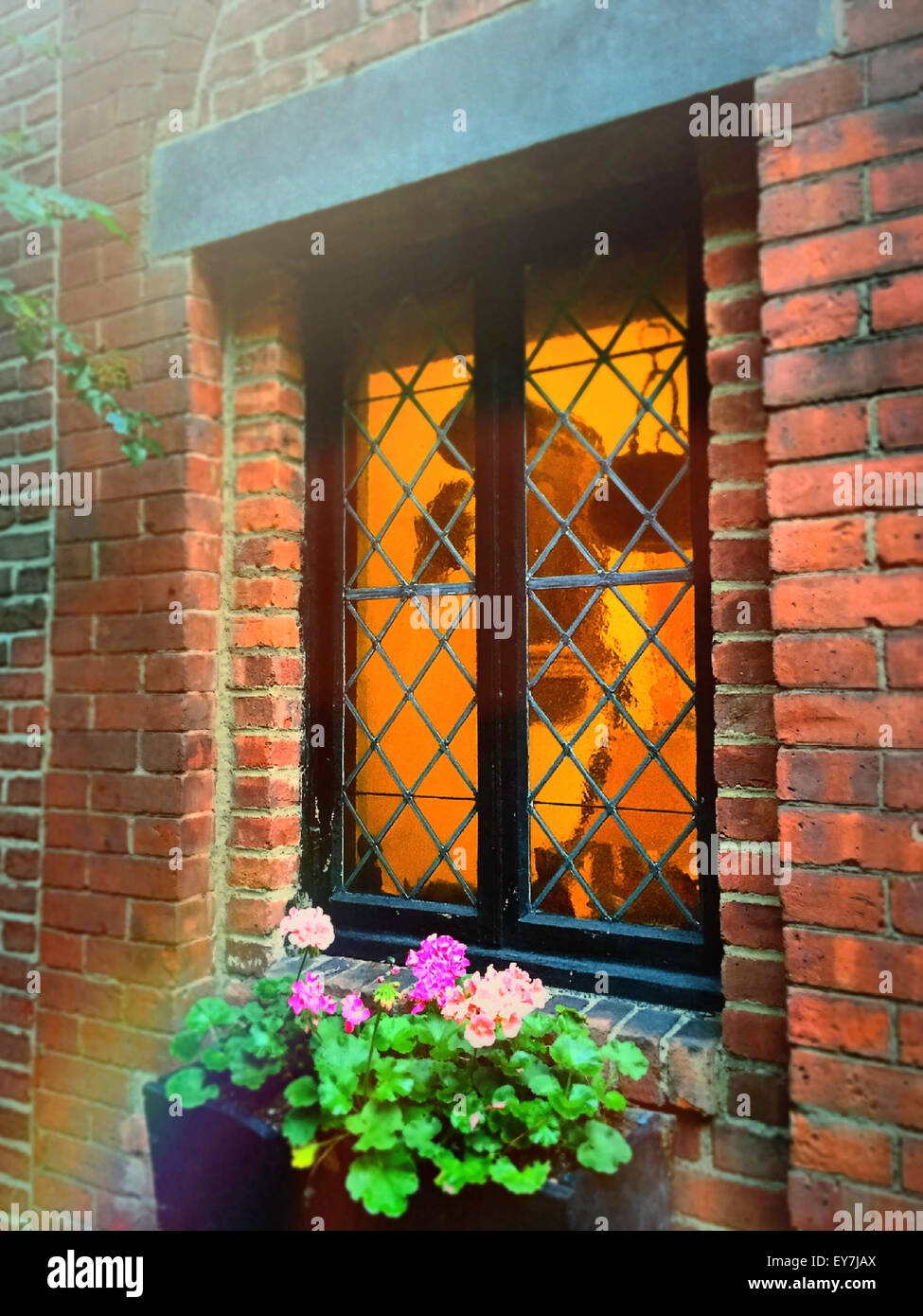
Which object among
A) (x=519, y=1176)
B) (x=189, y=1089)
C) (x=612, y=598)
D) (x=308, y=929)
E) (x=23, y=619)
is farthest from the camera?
(x=23, y=619)

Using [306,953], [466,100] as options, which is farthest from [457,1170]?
[466,100]

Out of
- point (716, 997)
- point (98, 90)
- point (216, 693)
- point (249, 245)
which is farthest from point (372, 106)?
point (716, 997)

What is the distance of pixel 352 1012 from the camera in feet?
5.18

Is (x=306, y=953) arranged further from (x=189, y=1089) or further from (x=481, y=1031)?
(x=481, y=1031)

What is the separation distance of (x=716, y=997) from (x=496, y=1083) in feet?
1.55

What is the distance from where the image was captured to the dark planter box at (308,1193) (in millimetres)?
1335

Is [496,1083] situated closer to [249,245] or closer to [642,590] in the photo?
[642,590]

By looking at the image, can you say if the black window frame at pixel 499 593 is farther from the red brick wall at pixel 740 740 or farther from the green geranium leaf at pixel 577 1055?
the green geranium leaf at pixel 577 1055

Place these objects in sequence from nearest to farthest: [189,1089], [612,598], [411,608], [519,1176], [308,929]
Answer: [519,1176]
[189,1089]
[308,929]
[612,598]
[411,608]

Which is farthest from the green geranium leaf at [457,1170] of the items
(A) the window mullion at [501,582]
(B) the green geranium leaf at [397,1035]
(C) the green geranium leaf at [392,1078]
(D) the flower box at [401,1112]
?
(A) the window mullion at [501,582]

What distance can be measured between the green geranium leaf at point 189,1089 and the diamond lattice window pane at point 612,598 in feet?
2.53

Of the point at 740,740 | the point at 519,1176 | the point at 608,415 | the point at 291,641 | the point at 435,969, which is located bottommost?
the point at 519,1176

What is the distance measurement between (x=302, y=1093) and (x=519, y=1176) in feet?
1.34

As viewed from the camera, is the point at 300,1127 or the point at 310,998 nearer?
the point at 300,1127
